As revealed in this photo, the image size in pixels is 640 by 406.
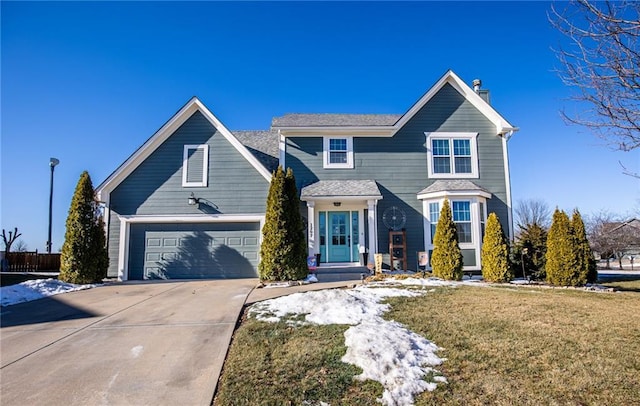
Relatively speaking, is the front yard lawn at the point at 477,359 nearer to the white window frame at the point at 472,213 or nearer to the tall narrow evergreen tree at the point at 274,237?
the tall narrow evergreen tree at the point at 274,237

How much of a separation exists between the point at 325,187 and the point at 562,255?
7512 mm

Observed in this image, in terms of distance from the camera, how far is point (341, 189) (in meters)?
12.2

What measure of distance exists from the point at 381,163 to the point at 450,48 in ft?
16.5

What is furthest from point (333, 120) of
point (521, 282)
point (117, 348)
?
point (117, 348)

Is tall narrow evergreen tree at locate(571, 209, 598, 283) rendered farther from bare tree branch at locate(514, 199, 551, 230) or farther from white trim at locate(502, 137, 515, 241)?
bare tree branch at locate(514, 199, 551, 230)

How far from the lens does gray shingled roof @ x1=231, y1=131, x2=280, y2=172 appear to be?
1350 cm

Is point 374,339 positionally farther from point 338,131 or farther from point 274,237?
point 338,131

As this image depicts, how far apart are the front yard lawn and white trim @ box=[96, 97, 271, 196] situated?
7.85 metres

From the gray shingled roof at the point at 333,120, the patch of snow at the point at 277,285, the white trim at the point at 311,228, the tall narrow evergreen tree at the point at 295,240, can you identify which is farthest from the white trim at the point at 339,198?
the patch of snow at the point at 277,285

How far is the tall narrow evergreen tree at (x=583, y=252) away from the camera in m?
9.36

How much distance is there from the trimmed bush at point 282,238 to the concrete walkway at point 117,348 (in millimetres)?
1689

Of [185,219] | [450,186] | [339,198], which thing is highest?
[450,186]

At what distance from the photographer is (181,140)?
12422 millimetres

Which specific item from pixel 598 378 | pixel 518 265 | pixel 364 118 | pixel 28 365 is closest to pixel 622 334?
pixel 598 378
